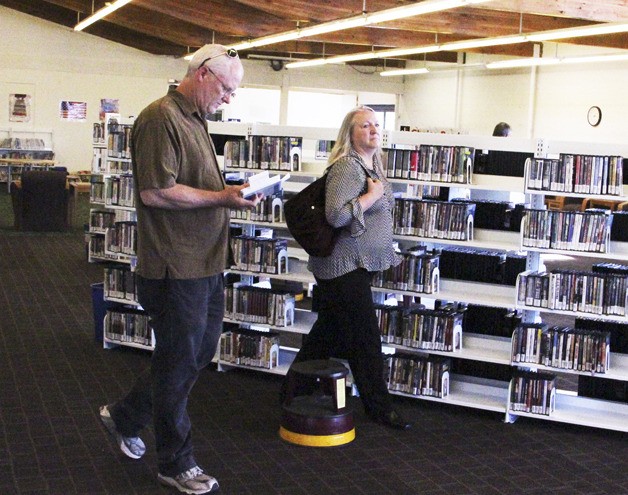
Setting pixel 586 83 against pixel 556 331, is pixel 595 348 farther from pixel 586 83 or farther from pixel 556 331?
pixel 586 83

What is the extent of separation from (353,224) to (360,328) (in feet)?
1.95

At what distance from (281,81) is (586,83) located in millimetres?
9971

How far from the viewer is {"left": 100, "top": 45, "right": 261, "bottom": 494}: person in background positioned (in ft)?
12.5

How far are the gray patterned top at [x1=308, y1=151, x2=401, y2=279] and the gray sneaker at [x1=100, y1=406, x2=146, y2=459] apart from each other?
1.39 m

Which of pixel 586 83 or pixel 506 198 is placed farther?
pixel 586 83

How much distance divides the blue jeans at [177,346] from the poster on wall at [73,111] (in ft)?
66.9

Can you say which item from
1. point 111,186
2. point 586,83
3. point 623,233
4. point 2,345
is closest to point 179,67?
point 586,83

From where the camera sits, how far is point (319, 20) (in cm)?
1535

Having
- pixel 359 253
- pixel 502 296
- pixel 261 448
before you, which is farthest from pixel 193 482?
pixel 502 296

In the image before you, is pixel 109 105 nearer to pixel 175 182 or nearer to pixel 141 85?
pixel 141 85

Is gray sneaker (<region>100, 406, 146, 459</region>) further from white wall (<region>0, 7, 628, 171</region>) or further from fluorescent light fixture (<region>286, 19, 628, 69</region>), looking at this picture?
white wall (<region>0, 7, 628, 171</region>)

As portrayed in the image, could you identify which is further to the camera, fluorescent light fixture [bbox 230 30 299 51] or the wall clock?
the wall clock

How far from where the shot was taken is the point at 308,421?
4910 millimetres

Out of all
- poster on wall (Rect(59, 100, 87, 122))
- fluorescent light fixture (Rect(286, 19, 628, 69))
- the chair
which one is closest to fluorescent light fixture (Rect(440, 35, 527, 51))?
fluorescent light fixture (Rect(286, 19, 628, 69))
